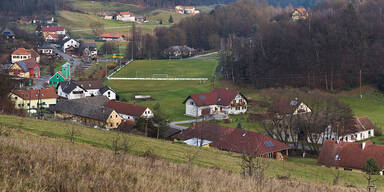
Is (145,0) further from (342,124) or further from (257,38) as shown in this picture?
(342,124)

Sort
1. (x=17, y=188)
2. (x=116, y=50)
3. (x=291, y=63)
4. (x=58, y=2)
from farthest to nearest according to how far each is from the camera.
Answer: (x=58, y=2) < (x=116, y=50) < (x=291, y=63) < (x=17, y=188)

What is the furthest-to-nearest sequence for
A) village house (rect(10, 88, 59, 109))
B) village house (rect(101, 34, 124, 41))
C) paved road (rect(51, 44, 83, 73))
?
1. village house (rect(101, 34, 124, 41))
2. paved road (rect(51, 44, 83, 73))
3. village house (rect(10, 88, 59, 109))

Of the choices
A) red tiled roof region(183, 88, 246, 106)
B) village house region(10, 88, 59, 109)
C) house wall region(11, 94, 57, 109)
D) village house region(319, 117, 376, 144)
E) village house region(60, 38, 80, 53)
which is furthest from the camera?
village house region(60, 38, 80, 53)

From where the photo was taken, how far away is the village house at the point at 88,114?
30109 mm

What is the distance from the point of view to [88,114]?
3145cm

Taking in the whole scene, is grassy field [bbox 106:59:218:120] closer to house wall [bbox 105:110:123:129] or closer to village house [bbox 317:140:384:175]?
house wall [bbox 105:110:123:129]

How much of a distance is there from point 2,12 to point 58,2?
1685 centimetres

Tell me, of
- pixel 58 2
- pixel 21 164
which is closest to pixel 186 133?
pixel 21 164

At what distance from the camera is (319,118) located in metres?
26.7

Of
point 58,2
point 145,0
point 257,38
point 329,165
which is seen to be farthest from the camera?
point 145,0

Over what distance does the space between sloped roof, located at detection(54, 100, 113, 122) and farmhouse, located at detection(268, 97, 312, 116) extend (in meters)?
10.8

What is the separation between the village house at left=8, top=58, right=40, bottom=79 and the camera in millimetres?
51844

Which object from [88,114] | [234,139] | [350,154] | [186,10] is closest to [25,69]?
[88,114]

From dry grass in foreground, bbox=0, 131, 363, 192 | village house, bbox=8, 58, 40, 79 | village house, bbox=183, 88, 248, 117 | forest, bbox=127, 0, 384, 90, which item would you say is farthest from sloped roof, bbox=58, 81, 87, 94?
dry grass in foreground, bbox=0, 131, 363, 192
